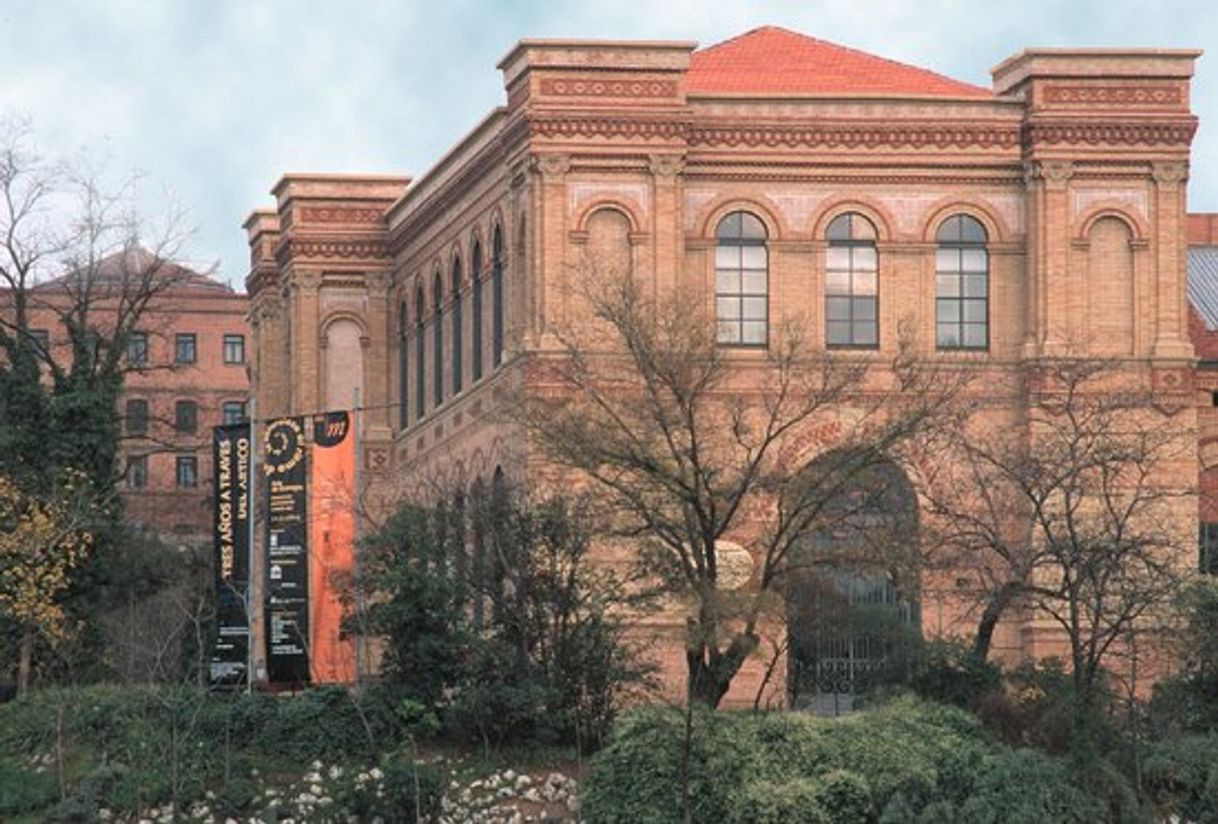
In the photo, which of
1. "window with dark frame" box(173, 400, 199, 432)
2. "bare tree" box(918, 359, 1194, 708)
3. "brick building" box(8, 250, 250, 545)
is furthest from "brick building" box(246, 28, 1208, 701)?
"window with dark frame" box(173, 400, 199, 432)

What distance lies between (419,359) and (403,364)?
6.56 feet

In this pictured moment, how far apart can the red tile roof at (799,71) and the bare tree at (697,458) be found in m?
10.6

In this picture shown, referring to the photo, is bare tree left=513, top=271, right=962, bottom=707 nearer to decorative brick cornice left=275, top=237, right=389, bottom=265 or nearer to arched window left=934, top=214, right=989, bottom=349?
arched window left=934, top=214, right=989, bottom=349

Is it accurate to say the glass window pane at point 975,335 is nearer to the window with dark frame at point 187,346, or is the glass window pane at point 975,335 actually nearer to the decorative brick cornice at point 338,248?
the decorative brick cornice at point 338,248

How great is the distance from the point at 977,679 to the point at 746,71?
19.4 meters

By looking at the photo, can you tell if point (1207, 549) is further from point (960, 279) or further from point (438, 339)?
point (438, 339)

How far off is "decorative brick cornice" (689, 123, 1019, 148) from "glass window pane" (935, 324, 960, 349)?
12.1 ft

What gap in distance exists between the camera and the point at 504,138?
74500 millimetres

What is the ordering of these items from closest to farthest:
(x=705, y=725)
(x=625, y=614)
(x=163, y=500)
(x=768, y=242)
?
(x=705, y=725) < (x=625, y=614) < (x=768, y=242) < (x=163, y=500)

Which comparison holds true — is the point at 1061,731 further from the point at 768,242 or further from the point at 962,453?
the point at 768,242

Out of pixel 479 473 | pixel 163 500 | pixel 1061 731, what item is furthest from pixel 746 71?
pixel 163 500

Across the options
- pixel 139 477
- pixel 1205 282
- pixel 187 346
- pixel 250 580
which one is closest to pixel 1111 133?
pixel 1205 282

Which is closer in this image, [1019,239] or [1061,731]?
[1061,731]

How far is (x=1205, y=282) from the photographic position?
89.9 m
